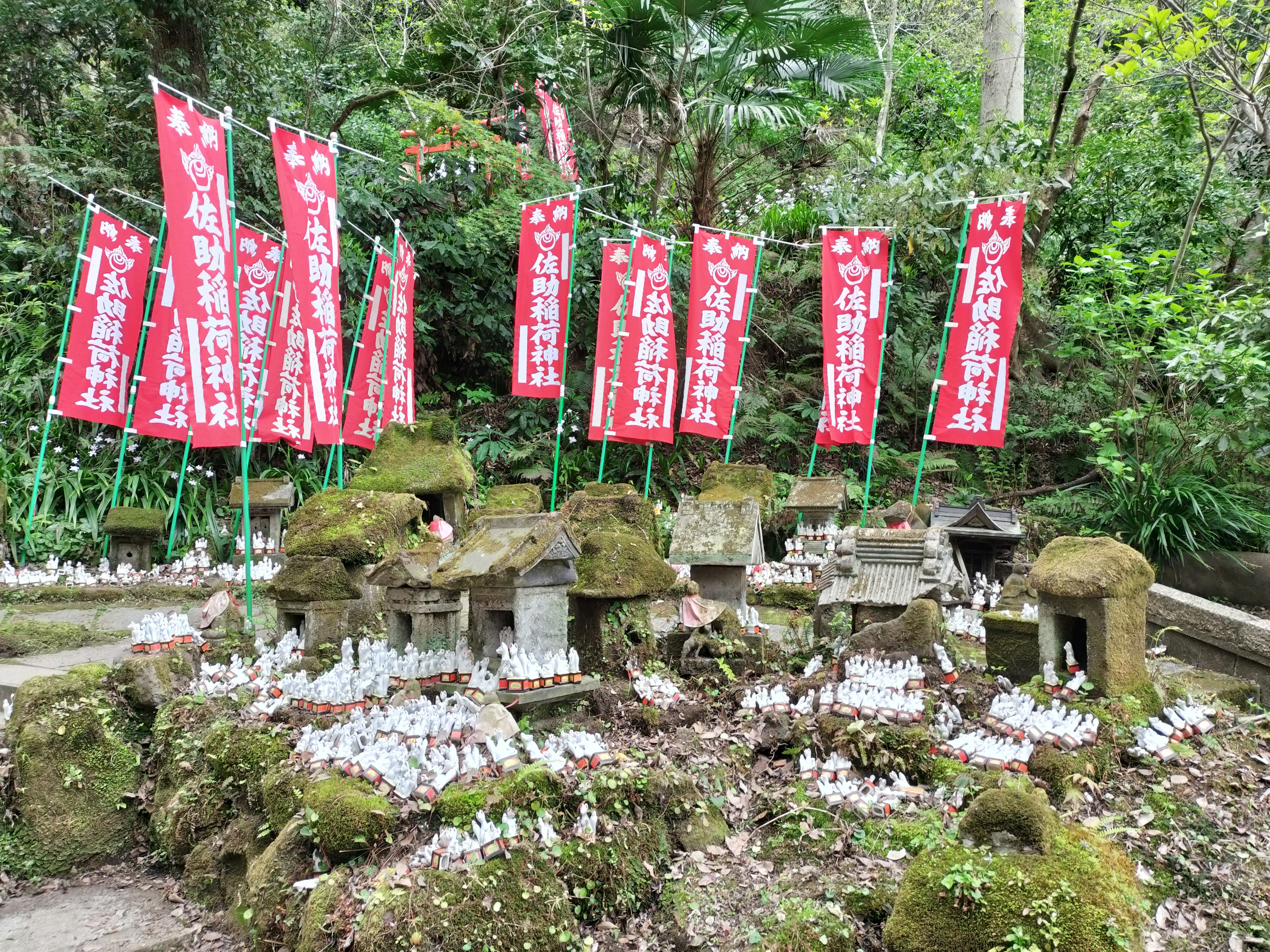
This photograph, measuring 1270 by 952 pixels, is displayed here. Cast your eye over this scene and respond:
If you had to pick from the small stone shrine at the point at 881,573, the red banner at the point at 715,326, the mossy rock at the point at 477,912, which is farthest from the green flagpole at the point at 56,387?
the mossy rock at the point at 477,912

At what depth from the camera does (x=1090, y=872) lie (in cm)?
329

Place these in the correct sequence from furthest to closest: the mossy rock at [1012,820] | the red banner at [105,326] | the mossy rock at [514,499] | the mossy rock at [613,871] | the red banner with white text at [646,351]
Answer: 1. the red banner with white text at [646,351]
2. the red banner at [105,326]
3. the mossy rock at [514,499]
4. the mossy rock at [613,871]
5. the mossy rock at [1012,820]

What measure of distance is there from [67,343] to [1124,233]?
52.2 feet

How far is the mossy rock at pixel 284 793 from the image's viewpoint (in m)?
4.39

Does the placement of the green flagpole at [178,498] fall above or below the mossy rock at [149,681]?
above

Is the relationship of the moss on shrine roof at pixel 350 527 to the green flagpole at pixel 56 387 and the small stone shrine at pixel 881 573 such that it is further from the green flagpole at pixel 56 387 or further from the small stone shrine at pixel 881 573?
the green flagpole at pixel 56 387

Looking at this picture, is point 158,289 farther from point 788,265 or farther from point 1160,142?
point 1160,142

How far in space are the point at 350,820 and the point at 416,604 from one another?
2.35 metres

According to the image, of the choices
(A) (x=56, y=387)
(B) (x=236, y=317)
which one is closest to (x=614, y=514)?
(B) (x=236, y=317)

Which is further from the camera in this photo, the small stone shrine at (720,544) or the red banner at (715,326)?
the red banner at (715,326)

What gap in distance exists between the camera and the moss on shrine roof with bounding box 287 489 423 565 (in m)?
6.46

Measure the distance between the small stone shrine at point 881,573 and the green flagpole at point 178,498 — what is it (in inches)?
308

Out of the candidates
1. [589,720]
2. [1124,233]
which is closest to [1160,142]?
[1124,233]

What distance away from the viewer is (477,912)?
11.7 feet
